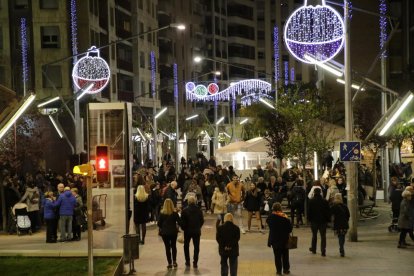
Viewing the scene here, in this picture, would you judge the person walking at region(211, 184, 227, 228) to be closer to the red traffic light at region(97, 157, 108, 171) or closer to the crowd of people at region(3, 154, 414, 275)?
the crowd of people at region(3, 154, 414, 275)

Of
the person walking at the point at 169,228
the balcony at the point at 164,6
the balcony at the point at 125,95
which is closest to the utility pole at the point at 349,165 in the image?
the person walking at the point at 169,228

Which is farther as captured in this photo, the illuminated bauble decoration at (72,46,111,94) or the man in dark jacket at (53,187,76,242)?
the illuminated bauble decoration at (72,46,111,94)

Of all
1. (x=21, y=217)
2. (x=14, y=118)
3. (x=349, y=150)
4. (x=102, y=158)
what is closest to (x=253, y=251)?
(x=349, y=150)

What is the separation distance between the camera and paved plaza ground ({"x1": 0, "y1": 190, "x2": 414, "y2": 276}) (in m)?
15.4

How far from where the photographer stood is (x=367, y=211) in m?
25.8

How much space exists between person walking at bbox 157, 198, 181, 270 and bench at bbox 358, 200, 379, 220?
10223 mm

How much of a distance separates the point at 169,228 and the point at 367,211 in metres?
12.3

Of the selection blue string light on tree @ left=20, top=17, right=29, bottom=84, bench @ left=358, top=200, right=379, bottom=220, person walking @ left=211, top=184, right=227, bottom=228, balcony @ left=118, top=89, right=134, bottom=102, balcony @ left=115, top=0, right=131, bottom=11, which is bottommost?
bench @ left=358, top=200, right=379, bottom=220

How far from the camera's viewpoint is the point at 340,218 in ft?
56.0

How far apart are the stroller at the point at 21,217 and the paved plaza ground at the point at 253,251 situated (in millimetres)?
288

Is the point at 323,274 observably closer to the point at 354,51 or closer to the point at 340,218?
the point at 340,218

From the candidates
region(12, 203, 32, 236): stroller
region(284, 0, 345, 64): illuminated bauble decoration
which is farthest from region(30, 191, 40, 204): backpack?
region(284, 0, 345, 64): illuminated bauble decoration

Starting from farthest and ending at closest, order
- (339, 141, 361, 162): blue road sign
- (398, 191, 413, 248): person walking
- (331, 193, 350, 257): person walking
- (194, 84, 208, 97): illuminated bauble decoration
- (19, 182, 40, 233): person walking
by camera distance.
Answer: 1. (194, 84, 208, 97): illuminated bauble decoration
2. (19, 182, 40, 233): person walking
3. (339, 141, 361, 162): blue road sign
4. (398, 191, 413, 248): person walking
5. (331, 193, 350, 257): person walking

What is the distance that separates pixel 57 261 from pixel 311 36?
888cm
